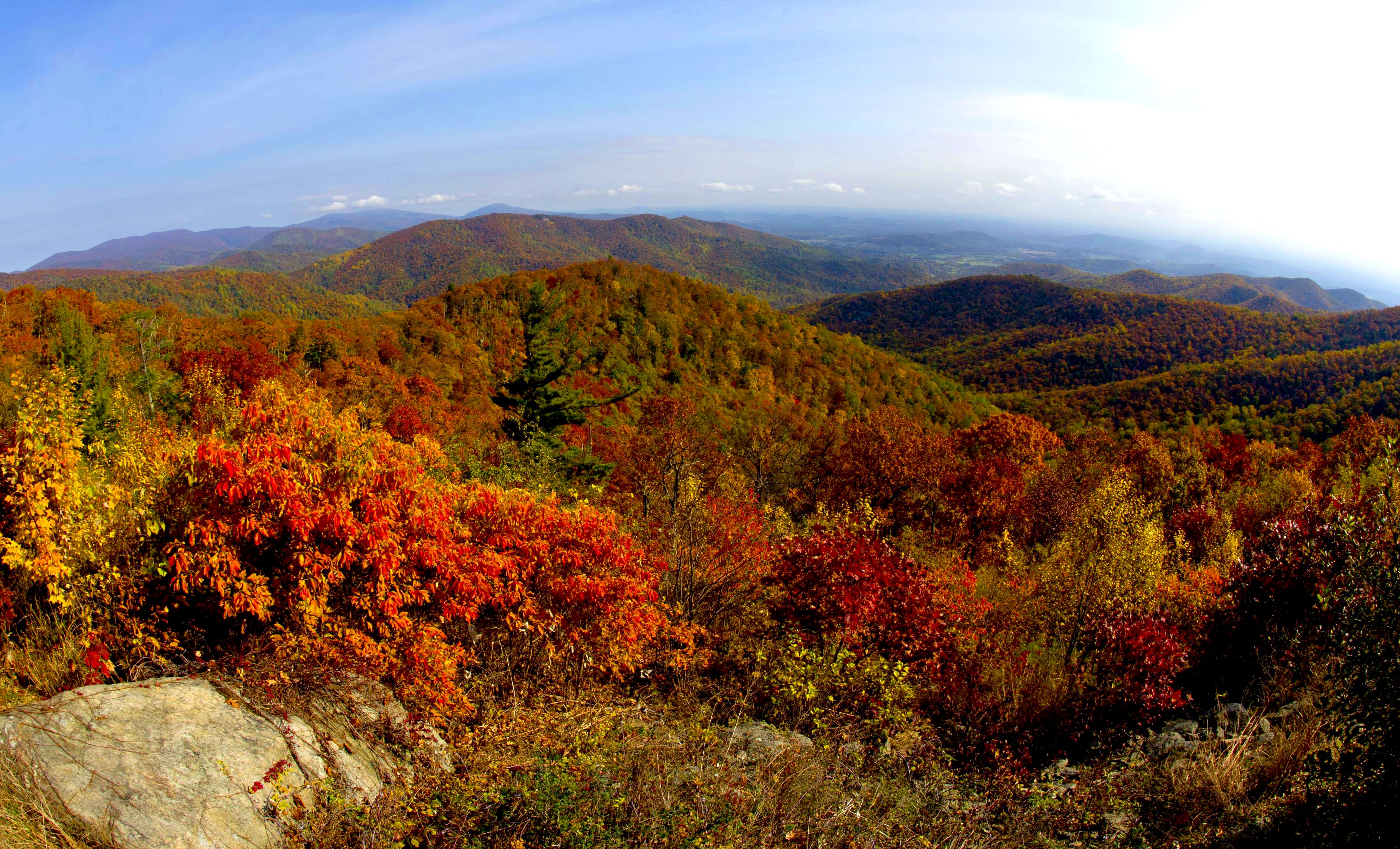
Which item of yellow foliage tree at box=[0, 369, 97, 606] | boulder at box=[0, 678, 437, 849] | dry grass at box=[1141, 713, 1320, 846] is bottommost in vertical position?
dry grass at box=[1141, 713, 1320, 846]

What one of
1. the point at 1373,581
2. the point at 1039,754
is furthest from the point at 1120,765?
the point at 1373,581

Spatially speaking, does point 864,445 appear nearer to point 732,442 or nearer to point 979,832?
point 732,442

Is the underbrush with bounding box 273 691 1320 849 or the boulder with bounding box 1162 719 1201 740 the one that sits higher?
the underbrush with bounding box 273 691 1320 849

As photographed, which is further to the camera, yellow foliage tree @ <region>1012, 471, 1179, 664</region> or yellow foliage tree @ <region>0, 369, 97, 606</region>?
yellow foliage tree @ <region>1012, 471, 1179, 664</region>

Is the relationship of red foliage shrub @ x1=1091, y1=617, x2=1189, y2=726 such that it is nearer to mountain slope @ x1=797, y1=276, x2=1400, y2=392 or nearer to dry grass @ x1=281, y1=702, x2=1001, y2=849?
dry grass @ x1=281, y1=702, x2=1001, y2=849

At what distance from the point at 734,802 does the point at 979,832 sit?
286 centimetres

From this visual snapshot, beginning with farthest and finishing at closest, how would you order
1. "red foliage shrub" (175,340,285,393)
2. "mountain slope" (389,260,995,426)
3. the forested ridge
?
1. "mountain slope" (389,260,995,426)
2. "red foliage shrub" (175,340,285,393)
3. the forested ridge

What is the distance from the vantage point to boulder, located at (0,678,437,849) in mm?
5484

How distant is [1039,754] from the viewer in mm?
10188

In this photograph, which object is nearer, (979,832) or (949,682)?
(979,832)

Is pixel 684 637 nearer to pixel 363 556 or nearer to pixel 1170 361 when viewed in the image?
pixel 363 556

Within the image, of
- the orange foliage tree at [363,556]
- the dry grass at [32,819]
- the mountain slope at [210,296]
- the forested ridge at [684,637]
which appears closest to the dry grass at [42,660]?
the forested ridge at [684,637]

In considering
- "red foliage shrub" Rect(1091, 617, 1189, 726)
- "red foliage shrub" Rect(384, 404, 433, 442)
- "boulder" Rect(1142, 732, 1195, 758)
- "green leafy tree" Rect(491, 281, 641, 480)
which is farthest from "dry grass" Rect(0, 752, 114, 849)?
"green leafy tree" Rect(491, 281, 641, 480)

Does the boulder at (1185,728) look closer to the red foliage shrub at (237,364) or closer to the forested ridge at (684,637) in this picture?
the forested ridge at (684,637)
